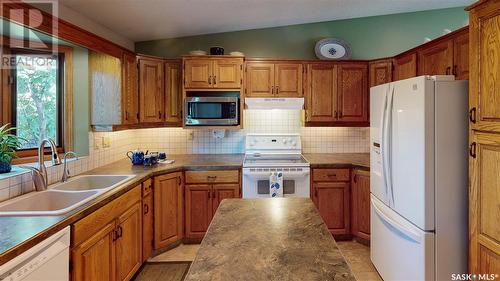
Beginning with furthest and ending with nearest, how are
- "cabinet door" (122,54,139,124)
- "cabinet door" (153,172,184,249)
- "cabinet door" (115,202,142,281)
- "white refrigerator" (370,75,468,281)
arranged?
"cabinet door" (122,54,139,124) < "cabinet door" (153,172,184,249) < "cabinet door" (115,202,142,281) < "white refrigerator" (370,75,468,281)

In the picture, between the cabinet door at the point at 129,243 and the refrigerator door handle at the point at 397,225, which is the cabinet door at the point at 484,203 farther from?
the cabinet door at the point at 129,243

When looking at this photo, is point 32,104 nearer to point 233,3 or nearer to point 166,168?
point 166,168

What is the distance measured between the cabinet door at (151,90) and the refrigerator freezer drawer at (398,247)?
256 centimetres

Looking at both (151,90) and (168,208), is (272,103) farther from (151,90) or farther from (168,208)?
(168,208)

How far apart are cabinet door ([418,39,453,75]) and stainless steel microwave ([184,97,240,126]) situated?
1979mm

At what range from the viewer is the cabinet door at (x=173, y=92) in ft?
11.3

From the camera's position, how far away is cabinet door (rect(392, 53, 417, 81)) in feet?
9.52

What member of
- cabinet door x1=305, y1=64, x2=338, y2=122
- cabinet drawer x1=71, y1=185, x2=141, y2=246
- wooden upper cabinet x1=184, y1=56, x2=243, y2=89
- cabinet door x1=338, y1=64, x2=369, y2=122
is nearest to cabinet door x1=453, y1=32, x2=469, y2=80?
cabinet door x1=338, y1=64, x2=369, y2=122

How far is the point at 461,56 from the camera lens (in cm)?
227

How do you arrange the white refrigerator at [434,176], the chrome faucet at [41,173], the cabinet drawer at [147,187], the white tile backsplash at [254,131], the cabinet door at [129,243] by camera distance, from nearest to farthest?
the white refrigerator at [434,176] < the chrome faucet at [41,173] < the cabinet door at [129,243] < the cabinet drawer at [147,187] < the white tile backsplash at [254,131]

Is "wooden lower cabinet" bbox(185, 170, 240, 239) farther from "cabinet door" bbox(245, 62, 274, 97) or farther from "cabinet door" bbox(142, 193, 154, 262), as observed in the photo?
"cabinet door" bbox(245, 62, 274, 97)

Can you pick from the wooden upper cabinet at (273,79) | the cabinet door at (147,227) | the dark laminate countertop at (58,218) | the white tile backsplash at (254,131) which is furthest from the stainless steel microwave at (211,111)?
the cabinet door at (147,227)

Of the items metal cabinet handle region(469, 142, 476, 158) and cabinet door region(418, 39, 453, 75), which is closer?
metal cabinet handle region(469, 142, 476, 158)

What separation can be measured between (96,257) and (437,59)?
3.16m
